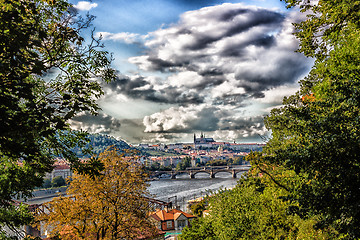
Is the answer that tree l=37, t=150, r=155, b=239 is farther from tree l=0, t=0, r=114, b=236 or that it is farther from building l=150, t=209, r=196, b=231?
building l=150, t=209, r=196, b=231

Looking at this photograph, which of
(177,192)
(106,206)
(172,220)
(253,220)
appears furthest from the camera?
(177,192)

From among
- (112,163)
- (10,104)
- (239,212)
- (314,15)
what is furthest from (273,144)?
(10,104)

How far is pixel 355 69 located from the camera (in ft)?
22.6

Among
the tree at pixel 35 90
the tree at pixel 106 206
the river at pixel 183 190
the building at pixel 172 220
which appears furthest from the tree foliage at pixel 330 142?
the river at pixel 183 190

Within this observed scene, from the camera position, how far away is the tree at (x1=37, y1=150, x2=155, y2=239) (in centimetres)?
1098

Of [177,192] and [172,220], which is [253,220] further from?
[177,192]

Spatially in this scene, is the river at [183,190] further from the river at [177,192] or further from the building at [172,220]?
the building at [172,220]

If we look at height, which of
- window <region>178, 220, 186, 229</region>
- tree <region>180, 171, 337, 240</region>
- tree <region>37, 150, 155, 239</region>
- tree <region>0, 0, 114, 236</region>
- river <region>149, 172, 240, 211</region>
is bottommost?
river <region>149, 172, 240, 211</region>

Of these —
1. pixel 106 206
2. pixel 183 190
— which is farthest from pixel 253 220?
pixel 183 190

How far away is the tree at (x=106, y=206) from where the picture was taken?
36.0ft

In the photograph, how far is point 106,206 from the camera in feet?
38.9

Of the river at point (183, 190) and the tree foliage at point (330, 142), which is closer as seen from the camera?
the tree foliage at point (330, 142)

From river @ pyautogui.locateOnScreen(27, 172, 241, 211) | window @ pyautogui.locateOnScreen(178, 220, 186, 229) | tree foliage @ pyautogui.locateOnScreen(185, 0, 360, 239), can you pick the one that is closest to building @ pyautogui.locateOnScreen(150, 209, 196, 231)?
window @ pyautogui.locateOnScreen(178, 220, 186, 229)

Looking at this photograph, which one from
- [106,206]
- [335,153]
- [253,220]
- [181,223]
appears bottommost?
[181,223]
